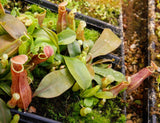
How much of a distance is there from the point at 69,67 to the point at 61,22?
0.42 m

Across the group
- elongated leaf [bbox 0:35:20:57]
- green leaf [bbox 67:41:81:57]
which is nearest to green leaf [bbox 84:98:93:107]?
green leaf [bbox 67:41:81:57]

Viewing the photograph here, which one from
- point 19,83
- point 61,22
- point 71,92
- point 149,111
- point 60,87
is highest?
point 61,22

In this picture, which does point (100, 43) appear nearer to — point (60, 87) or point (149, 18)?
point (60, 87)

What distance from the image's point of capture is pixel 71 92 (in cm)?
149

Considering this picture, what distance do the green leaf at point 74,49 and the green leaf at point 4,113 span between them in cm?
62

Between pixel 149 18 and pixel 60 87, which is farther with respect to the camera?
pixel 149 18

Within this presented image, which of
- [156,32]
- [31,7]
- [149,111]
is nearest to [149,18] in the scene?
[156,32]

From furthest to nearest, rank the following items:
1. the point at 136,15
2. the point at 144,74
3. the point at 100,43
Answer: the point at 136,15
the point at 100,43
the point at 144,74

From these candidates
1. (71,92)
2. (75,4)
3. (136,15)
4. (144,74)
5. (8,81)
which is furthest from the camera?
(136,15)

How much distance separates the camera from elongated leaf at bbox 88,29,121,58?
1.66 m

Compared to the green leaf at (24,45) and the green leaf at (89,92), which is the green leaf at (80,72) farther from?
the green leaf at (24,45)

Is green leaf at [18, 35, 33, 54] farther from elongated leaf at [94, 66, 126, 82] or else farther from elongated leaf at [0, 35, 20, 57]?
elongated leaf at [94, 66, 126, 82]

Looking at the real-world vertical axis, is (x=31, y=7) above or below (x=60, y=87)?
above

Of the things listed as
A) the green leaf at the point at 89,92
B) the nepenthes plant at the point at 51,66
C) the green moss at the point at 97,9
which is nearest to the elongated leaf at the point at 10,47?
the nepenthes plant at the point at 51,66
